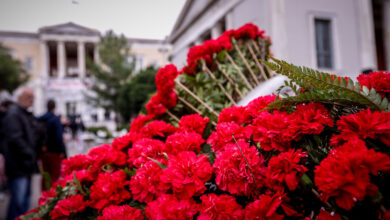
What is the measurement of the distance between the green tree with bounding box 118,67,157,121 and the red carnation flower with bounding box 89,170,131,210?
1088 cm

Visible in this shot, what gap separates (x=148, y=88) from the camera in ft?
42.0

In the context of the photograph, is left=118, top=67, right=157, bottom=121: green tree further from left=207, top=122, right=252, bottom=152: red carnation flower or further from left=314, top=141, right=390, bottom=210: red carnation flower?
left=314, top=141, right=390, bottom=210: red carnation flower

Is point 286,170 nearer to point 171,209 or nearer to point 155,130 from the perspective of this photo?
point 171,209

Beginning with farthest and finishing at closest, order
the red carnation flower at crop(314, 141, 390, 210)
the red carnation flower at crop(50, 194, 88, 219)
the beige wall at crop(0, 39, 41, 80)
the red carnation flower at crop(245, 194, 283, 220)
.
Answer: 1. the beige wall at crop(0, 39, 41, 80)
2. the red carnation flower at crop(50, 194, 88, 219)
3. the red carnation flower at crop(245, 194, 283, 220)
4. the red carnation flower at crop(314, 141, 390, 210)

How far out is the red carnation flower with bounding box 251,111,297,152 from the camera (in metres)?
0.66

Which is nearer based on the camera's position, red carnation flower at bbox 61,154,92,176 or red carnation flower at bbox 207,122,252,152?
red carnation flower at bbox 207,122,252,152

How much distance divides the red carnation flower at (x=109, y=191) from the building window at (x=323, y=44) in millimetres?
9396

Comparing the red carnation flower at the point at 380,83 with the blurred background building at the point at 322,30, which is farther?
the blurred background building at the point at 322,30

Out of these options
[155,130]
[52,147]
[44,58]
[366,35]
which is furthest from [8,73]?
[366,35]

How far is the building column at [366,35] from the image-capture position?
27.6 feet

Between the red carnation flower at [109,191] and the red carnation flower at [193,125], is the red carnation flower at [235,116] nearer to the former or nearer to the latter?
the red carnation flower at [193,125]

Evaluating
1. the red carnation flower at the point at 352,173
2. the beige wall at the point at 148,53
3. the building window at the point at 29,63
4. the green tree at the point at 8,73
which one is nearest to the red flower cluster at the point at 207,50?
the red carnation flower at the point at 352,173

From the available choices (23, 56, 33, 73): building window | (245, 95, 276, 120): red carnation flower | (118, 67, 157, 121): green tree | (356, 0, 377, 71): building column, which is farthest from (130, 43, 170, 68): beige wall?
(245, 95, 276, 120): red carnation flower

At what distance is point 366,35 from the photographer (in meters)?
8.47
